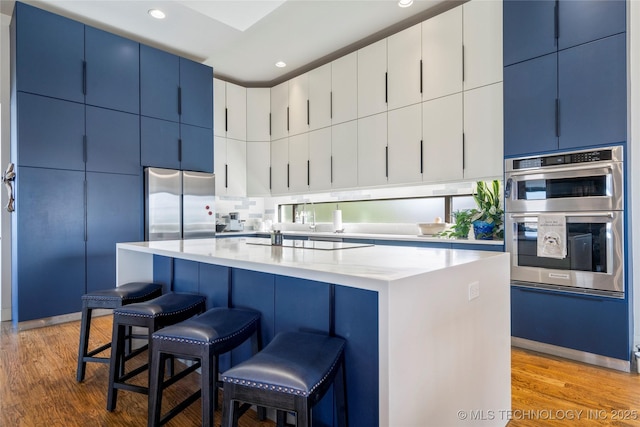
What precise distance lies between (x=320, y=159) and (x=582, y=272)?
3130mm

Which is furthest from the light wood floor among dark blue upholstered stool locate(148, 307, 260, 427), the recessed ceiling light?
the recessed ceiling light

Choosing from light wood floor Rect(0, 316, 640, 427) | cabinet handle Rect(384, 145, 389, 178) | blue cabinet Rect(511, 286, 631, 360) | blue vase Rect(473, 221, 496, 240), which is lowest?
light wood floor Rect(0, 316, 640, 427)

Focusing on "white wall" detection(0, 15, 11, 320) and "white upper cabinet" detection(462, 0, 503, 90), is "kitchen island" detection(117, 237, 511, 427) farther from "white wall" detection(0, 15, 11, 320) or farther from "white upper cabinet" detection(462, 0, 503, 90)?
"white wall" detection(0, 15, 11, 320)

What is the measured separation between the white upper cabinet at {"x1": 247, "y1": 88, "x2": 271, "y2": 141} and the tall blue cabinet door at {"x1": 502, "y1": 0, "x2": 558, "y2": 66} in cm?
347

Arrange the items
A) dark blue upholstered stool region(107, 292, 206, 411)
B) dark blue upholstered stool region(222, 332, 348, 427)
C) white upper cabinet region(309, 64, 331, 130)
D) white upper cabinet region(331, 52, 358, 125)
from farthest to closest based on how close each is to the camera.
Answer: white upper cabinet region(309, 64, 331, 130) → white upper cabinet region(331, 52, 358, 125) → dark blue upholstered stool region(107, 292, 206, 411) → dark blue upholstered stool region(222, 332, 348, 427)

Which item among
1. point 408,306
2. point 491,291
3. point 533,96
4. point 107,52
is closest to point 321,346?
point 408,306

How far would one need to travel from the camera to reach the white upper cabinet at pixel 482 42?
10.2 ft

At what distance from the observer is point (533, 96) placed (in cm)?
277

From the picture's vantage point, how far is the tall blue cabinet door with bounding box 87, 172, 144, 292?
3.69m

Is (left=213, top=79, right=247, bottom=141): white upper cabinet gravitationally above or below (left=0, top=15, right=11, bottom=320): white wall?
above

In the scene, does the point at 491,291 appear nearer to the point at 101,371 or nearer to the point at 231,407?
the point at 231,407

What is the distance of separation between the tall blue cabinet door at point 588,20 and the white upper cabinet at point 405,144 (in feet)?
4.45

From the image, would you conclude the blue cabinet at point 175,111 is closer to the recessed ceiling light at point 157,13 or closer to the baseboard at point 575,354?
the recessed ceiling light at point 157,13

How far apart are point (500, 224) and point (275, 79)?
405cm
